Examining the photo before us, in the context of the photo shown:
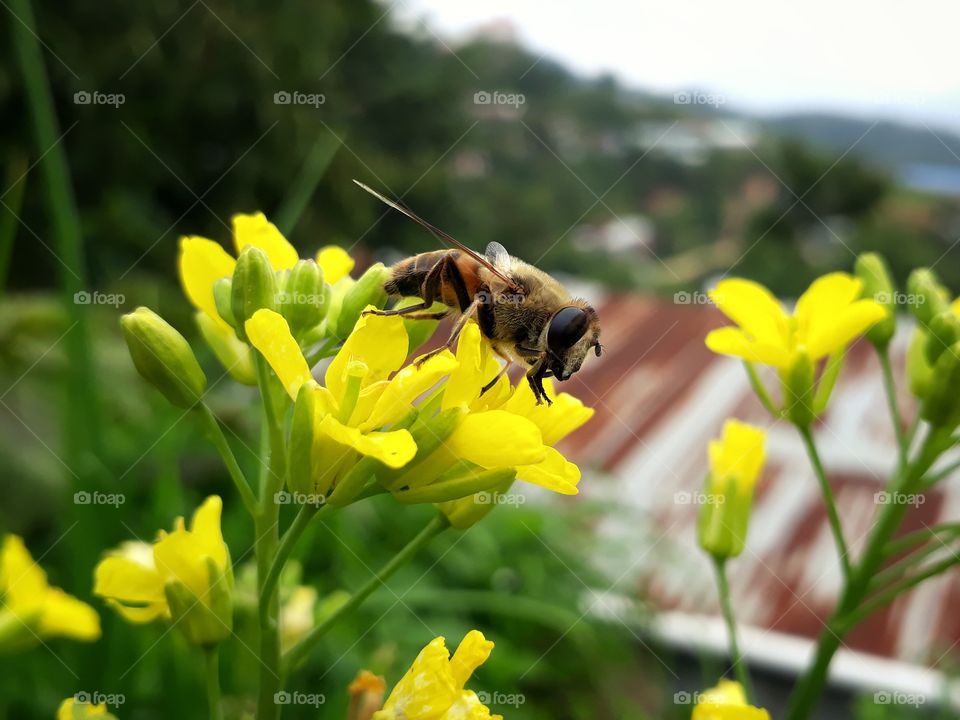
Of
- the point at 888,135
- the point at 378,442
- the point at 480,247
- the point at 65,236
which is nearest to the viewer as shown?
the point at 378,442

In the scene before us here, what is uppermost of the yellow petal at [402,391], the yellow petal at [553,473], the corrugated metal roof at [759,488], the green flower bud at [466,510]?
the yellow petal at [402,391]

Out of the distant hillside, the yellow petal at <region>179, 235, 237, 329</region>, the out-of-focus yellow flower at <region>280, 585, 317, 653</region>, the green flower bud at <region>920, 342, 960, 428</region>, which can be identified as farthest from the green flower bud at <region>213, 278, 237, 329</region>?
the distant hillside

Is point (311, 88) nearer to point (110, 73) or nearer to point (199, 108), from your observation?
point (199, 108)

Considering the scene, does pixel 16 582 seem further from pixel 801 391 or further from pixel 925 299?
pixel 925 299

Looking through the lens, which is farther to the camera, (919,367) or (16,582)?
(16,582)

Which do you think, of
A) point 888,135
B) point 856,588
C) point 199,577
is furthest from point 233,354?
point 888,135

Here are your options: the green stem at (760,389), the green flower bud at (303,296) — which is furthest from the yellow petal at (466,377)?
the green stem at (760,389)

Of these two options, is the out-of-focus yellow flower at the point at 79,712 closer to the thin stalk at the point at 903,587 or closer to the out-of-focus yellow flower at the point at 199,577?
the out-of-focus yellow flower at the point at 199,577
